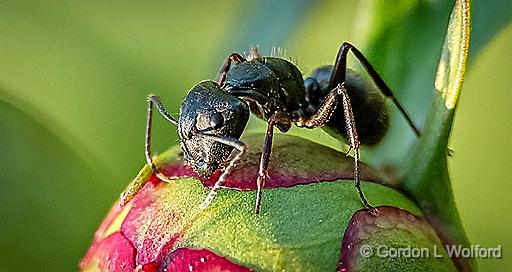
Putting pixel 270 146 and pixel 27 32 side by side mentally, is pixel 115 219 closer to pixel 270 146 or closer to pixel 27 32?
pixel 270 146

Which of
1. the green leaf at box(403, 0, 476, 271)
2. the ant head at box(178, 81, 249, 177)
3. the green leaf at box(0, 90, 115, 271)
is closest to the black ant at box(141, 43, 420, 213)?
the ant head at box(178, 81, 249, 177)

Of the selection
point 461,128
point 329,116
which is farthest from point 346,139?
point 461,128

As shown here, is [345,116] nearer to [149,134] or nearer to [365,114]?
[365,114]

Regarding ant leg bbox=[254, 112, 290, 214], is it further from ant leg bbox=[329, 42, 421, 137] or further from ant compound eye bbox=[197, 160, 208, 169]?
ant leg bbox=[329, 42, 421, 137]

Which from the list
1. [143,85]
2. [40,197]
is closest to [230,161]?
[40,197]

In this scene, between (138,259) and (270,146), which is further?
(270,146)

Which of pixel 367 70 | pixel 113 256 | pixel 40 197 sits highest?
pixel 367 70
